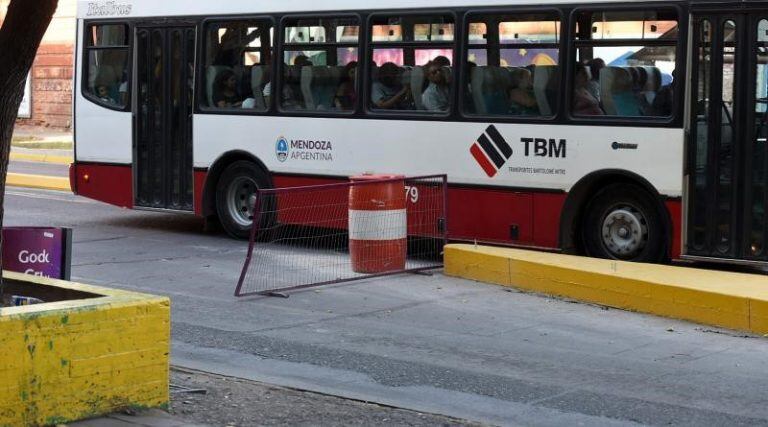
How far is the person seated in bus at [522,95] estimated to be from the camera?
42.5 feet

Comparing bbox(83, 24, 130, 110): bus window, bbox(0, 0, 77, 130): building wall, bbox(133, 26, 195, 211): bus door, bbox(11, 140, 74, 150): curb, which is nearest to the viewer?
bbox(133, 26, 195, 211): bus door

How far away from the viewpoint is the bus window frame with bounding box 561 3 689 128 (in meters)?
11.9

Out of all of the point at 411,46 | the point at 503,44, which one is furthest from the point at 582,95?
the point at 411,46

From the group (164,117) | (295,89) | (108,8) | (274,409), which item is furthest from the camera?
(108,8)

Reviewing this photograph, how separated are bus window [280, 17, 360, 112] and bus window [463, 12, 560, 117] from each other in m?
1.62

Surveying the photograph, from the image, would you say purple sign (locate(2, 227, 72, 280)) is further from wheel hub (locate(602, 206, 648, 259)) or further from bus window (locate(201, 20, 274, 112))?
bus window (locate(201, 20, 274, 112))

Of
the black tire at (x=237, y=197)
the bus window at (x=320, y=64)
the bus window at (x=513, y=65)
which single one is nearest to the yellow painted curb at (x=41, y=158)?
the black tire at (x=237, y=197)

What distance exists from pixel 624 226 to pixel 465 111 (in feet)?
6.92

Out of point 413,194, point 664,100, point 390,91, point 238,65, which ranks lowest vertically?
point 413,194

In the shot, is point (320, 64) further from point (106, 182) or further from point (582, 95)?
point (106, 182)

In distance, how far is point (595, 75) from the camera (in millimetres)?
12562

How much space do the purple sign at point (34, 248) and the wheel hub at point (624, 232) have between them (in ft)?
19.4

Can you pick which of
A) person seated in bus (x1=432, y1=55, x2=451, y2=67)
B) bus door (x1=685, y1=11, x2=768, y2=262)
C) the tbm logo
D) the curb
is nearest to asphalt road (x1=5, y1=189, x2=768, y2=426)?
the tbm logo

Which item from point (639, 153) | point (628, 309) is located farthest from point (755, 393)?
point (639, 153)
